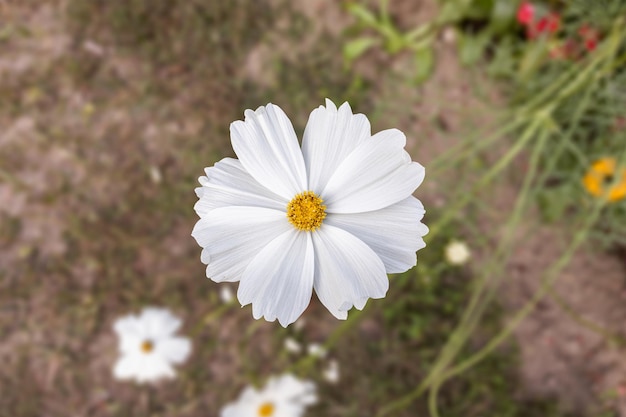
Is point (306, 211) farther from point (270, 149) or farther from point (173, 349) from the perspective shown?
point (173, 349)

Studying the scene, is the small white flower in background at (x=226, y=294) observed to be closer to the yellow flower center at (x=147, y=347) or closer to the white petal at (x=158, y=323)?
the white petal at (x=158, y=323)

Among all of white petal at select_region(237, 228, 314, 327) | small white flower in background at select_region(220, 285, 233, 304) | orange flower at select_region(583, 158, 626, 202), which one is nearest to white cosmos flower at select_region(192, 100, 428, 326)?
white petal at select_region(237, 228, 314, 327)

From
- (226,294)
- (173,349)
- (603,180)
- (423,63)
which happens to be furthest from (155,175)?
(603,180)

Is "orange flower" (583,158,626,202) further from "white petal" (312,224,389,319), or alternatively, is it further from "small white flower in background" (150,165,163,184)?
"small white flower in background" (150,165,163,184)

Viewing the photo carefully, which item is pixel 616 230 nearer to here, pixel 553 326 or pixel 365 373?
pixel 553 326

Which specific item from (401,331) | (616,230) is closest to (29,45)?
(401,331)
